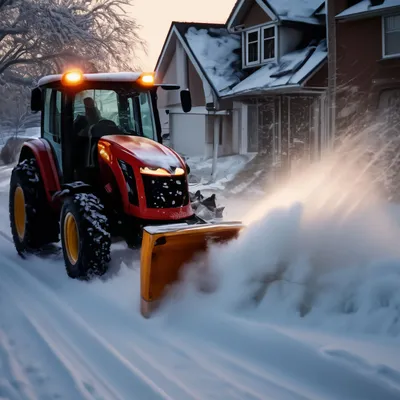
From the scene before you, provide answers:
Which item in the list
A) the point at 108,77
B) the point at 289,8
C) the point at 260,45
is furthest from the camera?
the point at 260,45

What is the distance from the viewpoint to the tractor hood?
570cm

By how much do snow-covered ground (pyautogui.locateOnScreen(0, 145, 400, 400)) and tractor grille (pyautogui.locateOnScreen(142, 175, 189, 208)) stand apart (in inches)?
27.8

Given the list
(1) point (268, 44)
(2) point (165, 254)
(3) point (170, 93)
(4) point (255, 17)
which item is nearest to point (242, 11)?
(4) point (255, 17)

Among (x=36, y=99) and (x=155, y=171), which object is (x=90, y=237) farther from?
(x=36, y=99)

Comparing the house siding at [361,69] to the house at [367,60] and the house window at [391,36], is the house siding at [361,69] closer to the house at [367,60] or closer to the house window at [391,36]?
the house at [367,60]

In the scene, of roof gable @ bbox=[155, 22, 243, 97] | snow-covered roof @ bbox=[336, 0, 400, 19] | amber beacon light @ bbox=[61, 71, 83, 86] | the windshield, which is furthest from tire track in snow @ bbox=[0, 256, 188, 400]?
roof gable @ bbox=[155, 22, 243, 97]

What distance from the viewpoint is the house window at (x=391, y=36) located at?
14.4 meters

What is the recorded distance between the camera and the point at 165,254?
4.88 meters

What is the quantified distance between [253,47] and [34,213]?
585 inches

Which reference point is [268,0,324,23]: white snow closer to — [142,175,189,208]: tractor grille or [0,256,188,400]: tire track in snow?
[142,175,189,208]: tractor grille

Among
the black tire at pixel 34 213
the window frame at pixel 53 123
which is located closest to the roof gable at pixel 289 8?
the window frame at pixel 53 123

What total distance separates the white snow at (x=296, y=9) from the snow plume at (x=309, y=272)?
14027 millimetres

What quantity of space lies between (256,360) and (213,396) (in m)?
0.58

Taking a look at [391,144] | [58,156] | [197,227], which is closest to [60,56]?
[391,144]
